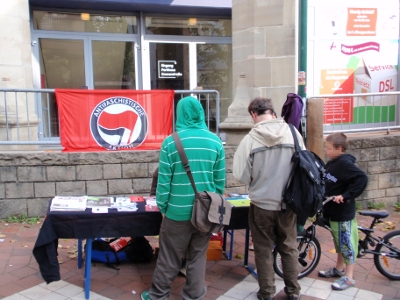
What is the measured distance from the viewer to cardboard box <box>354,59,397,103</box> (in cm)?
955

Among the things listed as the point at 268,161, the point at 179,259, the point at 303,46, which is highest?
the point at 303,46

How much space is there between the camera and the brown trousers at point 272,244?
368cm

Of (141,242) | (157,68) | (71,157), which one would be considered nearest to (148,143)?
(71,157)

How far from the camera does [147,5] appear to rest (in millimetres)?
9516

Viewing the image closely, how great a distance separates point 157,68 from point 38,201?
5148 mm

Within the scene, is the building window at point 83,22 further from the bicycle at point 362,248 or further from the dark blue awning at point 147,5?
the bicycle at point 362,248

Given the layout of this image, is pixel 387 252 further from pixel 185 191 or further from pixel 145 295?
pixel 145 295

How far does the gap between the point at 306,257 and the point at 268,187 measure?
4.24 feet

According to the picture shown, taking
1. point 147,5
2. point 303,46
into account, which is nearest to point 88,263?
point 303,46

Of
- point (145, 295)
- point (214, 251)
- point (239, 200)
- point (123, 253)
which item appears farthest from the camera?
point (214, 251)

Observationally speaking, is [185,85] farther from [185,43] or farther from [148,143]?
[148,143]

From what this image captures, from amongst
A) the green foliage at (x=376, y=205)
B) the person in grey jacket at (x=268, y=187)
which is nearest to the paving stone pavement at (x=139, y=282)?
the person in grey jacket at (x=268, y=187)

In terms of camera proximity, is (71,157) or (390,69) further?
(390,69)

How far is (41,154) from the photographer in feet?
20.1
